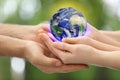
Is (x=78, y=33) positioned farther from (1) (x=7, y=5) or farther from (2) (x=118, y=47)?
(1) (x=7, y=5)

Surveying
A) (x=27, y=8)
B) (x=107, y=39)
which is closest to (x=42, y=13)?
(x=27, y=8)

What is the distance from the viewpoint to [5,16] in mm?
2869

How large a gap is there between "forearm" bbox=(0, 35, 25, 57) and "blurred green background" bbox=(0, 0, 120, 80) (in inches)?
59.3

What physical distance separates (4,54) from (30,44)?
0.10 metres

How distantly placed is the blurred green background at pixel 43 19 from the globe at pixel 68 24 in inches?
63.5

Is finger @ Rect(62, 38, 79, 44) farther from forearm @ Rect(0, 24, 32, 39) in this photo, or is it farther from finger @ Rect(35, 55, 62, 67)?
forearm @ Rect(0, 24, 32, 39)

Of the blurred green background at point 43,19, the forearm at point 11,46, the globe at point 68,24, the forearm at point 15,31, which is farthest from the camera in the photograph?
the blurred green background at point 43,19

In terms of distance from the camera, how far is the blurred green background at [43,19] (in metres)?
2.86

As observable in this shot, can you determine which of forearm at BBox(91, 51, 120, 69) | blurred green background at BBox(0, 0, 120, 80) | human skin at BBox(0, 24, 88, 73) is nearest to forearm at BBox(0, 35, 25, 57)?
human skin at BBox(0, 24, 88, 73)

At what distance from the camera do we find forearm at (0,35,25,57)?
52.5 inches

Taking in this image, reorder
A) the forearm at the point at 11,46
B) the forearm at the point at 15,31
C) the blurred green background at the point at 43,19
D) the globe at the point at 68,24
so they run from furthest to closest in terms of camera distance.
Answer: the blurred green background at the point at 43,19
the forearm at the point at 15,31
the forearm at the point at 11,46
the globe at the point at 68,24

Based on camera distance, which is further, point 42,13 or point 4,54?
point 42,13

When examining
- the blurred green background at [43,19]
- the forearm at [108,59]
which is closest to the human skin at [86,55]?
the forearm at [108,59]

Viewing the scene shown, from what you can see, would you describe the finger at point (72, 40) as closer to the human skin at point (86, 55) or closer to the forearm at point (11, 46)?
the human skin at point (86, 55)
